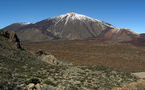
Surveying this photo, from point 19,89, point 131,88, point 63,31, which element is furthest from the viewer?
point 63,31

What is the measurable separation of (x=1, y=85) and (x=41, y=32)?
184 meters

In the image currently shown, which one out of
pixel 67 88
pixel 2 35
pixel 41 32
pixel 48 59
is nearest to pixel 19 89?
pixel 67 88

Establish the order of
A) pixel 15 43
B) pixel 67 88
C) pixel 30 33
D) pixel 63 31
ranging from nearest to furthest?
pixel 67 88
pixel 15 43
pixel 30 33
pixel 63 31

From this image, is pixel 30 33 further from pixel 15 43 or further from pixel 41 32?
pixel 15 43

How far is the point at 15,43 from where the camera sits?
2712cm

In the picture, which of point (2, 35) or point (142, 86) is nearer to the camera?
point (142, 86)

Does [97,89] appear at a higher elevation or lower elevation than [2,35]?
lower

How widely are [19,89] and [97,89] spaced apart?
22.2ft

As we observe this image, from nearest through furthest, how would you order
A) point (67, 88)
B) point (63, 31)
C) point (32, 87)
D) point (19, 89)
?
point (19, 89) → point (32, 87) → point (67, 88) → point (63, 31)

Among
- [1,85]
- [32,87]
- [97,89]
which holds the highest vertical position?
[1,85]

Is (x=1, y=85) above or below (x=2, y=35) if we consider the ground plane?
below

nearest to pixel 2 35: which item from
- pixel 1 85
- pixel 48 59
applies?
pixel 48 59

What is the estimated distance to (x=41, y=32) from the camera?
188750mm

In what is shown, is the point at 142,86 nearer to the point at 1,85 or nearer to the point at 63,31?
the point at 1,85
